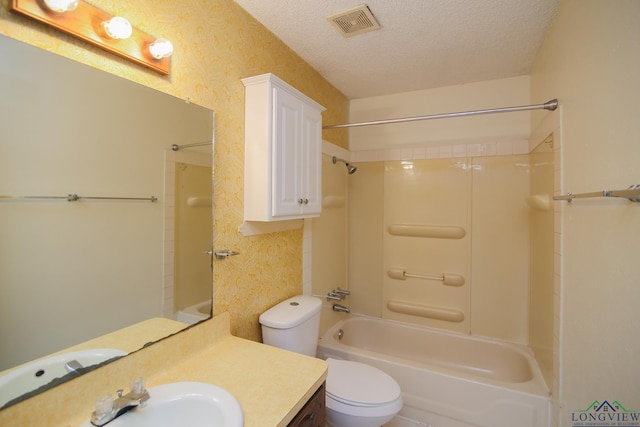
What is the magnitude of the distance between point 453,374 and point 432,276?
0.92m

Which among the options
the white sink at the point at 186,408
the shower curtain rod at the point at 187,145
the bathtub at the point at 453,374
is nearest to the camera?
Answer: the white sink at the point at 186,408

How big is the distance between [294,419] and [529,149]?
249 centimetres

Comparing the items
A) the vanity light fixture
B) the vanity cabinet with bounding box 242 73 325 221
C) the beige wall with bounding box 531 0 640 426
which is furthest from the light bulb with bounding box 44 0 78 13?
the beige wall with bounding box 531 0 640 426

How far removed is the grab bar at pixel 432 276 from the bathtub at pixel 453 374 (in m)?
0.43

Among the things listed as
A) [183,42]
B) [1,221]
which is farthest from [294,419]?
[183,42]

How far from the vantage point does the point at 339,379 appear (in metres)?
1.65

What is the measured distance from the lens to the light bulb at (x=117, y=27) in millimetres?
914

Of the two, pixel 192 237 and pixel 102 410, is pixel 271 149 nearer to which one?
pixel 192 237

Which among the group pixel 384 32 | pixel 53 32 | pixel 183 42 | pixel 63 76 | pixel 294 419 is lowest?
pixel 294 419

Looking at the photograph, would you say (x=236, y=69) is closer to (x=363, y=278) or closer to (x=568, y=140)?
(x=568, y=140)

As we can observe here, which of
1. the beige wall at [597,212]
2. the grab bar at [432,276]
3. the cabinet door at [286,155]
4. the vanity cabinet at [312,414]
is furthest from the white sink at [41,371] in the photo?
the grab bar at [432,276]

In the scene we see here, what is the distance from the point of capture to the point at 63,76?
2.76ft

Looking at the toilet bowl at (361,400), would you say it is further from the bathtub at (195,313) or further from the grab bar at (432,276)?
the grab bar at (432,276)

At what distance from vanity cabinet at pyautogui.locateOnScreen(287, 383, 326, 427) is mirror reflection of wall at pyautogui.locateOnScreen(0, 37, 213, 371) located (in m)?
0.65
